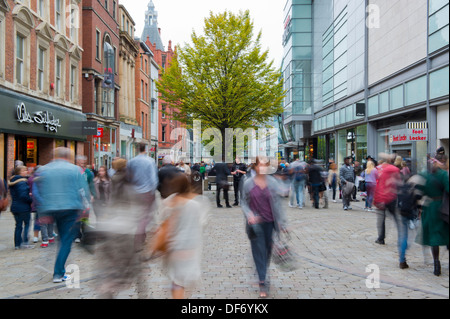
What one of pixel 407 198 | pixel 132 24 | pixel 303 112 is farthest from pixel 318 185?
pixel 132 24

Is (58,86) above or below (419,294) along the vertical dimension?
above

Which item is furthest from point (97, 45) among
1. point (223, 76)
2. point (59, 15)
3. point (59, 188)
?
point (59, 188)

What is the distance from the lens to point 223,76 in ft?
77.9

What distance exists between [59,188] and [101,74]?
1022 inches

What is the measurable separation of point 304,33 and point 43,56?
1053 inches

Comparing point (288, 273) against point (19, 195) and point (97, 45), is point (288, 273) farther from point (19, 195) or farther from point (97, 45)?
point (97, 45)

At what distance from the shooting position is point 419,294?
→ 5.24 m

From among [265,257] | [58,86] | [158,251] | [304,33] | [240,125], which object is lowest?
[265,257]

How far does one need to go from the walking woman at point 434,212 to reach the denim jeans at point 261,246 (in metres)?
1.94

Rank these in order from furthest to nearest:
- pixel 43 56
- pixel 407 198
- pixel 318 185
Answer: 1. pixel 43 56
2. pixel 318 185
3. pixel 407 198

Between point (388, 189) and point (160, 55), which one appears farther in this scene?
point (160, 55)
